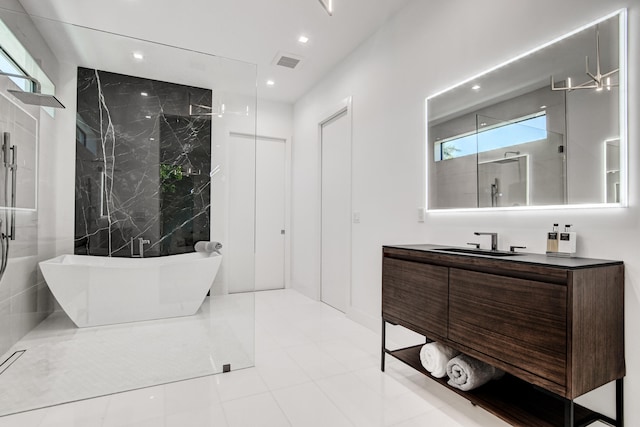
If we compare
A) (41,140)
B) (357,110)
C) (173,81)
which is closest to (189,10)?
(173,81)

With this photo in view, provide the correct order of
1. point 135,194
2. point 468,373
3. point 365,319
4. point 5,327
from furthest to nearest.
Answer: point 365,319, point 135,194, point 5,327, point 468,373

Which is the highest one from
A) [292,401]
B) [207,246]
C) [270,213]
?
[270,213]

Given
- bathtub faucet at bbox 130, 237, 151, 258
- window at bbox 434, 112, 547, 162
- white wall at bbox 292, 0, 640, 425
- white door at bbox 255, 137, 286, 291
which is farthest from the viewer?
white door at bbox 255, 137, 286, 291

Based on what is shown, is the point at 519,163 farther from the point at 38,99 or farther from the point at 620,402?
the point at 38,99

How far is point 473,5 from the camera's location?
88.0 inches

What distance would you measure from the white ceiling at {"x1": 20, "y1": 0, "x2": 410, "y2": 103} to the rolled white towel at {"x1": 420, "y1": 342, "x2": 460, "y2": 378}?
2.77 m

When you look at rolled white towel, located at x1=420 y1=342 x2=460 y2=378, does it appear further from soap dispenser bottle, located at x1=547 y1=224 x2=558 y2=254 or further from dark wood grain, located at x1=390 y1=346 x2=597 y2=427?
soap dispenser bottle, located at x1=547 y1=224 x2=558 y2=254

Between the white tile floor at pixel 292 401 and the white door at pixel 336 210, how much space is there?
1.23 metres

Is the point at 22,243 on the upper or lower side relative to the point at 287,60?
lower

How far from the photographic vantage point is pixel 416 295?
6.82 ft

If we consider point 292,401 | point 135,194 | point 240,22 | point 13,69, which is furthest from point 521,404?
point 13,69

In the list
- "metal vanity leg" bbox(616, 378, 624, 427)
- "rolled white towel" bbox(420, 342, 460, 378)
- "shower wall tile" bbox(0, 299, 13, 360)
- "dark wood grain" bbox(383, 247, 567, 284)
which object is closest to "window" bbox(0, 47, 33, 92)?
"shower wall tile" bbox(0, 299, 13, 360)

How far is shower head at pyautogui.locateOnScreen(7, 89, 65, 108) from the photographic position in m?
2.32

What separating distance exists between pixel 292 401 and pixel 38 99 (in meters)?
2.75
